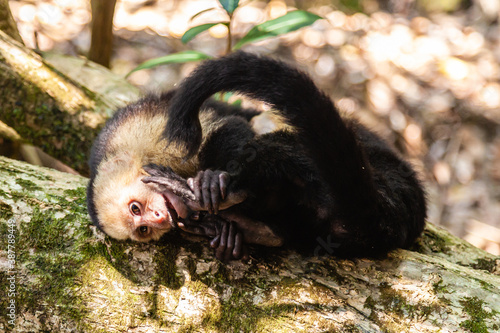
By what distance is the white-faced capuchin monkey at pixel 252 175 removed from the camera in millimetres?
2059

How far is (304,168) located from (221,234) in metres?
0.59

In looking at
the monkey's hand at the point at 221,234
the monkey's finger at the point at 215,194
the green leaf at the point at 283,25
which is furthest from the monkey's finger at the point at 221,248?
the green leaf at the point at 283,25

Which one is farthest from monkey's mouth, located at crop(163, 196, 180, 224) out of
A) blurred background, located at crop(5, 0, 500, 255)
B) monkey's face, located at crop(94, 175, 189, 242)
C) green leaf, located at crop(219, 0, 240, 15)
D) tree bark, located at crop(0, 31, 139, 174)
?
blurred background, located at crop(5, 0, 500, 255)

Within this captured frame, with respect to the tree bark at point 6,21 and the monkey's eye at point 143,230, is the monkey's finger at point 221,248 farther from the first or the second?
the tree bark at point 6,21

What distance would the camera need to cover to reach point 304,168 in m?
2.44

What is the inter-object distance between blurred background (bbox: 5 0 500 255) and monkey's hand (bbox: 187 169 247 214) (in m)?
3.13

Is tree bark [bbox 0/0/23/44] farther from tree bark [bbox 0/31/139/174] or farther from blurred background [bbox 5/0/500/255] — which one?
blurred background [bbox 5/0/500/255]

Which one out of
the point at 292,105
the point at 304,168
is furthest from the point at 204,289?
the point at 292,105

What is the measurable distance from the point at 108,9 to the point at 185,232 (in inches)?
125

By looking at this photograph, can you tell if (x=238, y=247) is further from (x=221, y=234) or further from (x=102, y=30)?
(x=102, y=30)

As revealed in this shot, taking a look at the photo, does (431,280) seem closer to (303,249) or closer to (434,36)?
(303,249)

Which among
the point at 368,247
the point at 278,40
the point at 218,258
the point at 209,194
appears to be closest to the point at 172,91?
the point at 209,194

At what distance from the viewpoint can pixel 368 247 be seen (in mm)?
2268

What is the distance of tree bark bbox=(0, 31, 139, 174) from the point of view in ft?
11.3
